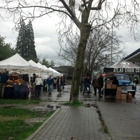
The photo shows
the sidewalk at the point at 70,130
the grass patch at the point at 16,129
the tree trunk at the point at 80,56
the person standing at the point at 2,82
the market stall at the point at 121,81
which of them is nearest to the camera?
the sidewalk at the point at 70,130

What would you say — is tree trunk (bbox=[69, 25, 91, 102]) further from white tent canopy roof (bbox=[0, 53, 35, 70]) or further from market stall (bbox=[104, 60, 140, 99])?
market stall (bbox=[104, 60, 140, 99])

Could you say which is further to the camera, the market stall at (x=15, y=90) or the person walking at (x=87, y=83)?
the person walking at (x=87, y=83)

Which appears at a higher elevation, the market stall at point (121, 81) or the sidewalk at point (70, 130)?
the market stall at point (121, 81)

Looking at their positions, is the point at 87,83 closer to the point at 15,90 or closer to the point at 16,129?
the point at 15,90

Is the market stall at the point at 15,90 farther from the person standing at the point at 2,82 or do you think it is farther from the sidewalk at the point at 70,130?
the sidewalk at the point at 70,130

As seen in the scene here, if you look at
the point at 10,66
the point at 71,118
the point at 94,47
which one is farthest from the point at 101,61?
the point at 71,118

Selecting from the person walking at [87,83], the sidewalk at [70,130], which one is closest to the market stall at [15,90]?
the person walking at [87,83]

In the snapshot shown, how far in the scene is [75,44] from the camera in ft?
140

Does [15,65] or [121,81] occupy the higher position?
[15,65]

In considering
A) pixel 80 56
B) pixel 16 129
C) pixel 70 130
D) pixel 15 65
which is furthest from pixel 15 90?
pixel 70 130

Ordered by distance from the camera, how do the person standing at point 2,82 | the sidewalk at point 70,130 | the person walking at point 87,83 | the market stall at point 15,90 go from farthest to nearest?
the person walking at point 87,83 → the market stall at point 15,90 → the person standing at point 2,82 → the sidewalk at point 70,130

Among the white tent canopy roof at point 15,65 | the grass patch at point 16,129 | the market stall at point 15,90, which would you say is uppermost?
the white tent canopy roof at point 15,65

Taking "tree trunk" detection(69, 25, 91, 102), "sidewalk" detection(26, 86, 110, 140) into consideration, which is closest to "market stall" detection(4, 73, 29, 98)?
"tree trunk" detection(69, 25, 91, 102)

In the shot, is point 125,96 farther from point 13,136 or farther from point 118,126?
point 13,136
